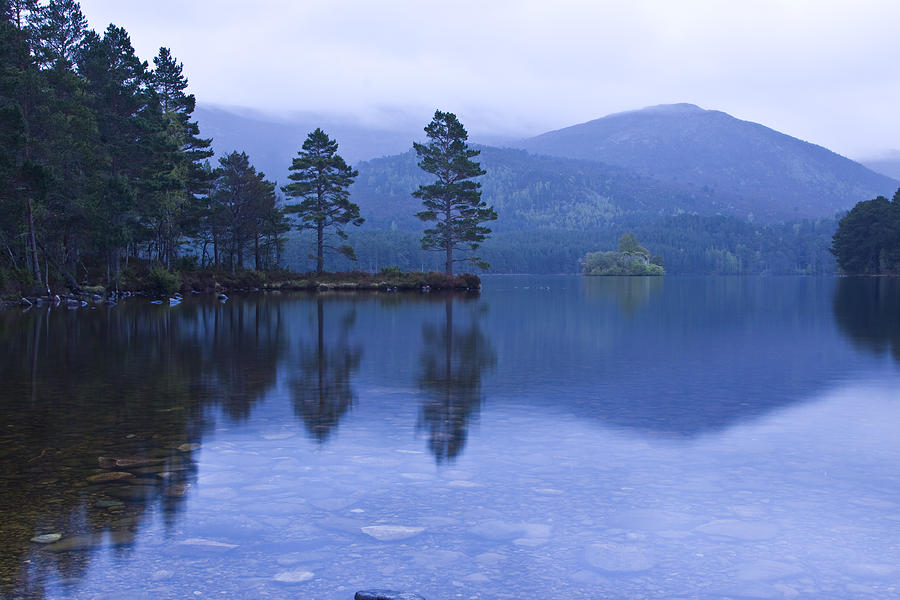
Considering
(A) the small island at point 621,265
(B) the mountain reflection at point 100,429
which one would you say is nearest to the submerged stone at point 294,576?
(B) the mountain reflection at point 100,429

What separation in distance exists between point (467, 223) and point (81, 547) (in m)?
67.8

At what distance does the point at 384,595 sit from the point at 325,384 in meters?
9.44

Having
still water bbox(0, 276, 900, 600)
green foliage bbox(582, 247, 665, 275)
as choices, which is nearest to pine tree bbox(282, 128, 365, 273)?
still water bbox(0, 276, 900, 600)

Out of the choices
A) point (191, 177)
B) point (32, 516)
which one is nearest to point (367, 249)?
point (191, 177)

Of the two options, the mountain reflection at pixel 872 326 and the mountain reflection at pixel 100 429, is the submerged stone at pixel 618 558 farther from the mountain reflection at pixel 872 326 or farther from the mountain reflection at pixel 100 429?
the mountain reflection at pixel 872 326

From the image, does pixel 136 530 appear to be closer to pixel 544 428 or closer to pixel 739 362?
pixel 544 428

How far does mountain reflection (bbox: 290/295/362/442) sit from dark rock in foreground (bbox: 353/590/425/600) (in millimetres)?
4732

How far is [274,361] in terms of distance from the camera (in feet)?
57.7

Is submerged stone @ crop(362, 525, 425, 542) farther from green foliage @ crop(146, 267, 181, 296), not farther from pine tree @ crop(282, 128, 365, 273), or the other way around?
pine tree @ crop(282, 128, 365, 273)

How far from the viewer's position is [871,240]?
133750 mm

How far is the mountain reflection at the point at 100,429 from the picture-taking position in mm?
6164

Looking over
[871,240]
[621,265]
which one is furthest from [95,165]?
[621,265]

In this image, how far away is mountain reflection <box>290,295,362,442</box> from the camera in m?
11.0

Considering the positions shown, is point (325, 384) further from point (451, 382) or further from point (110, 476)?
point (110, 476)
